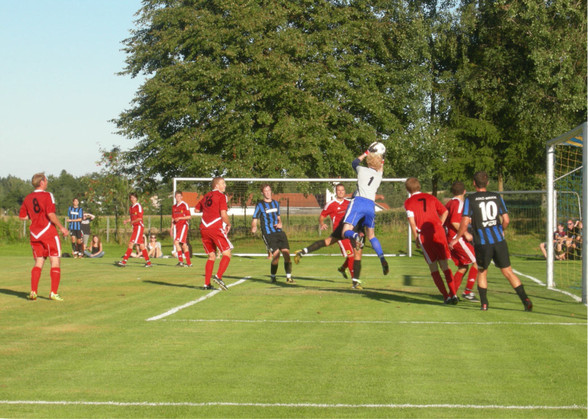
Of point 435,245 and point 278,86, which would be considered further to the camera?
point 278,86

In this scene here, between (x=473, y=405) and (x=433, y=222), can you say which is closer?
(x=473, y=405)

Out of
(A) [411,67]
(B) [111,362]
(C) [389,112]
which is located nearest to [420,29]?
(A) [411,67]

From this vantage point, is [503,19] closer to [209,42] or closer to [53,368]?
[209,42]

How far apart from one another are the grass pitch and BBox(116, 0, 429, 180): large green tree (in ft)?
70.8

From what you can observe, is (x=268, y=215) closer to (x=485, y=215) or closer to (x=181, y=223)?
(x=485, y=215)

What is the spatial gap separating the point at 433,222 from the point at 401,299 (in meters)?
1.78

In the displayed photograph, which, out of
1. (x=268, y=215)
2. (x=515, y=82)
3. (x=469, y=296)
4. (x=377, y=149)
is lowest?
(x=469, y=296)

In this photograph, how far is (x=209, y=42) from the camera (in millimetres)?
35500

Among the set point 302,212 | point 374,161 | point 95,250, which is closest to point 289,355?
point 374,161

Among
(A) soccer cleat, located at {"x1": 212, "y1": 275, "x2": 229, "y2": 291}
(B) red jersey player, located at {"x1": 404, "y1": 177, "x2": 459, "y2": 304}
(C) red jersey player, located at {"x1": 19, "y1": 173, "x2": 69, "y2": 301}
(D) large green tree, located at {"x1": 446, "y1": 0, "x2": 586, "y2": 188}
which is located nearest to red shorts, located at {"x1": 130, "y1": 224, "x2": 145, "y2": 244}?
(A) soccer cleat, located at {"x1": 212, "y1": 275, "x2": 229, "y2": 291}

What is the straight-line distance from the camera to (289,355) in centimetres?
767

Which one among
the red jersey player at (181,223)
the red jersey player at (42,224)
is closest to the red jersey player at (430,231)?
the red jersey player at (42,224)

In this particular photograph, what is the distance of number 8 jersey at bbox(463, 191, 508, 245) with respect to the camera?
35.2 feet

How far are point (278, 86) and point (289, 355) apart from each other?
27768 mm
